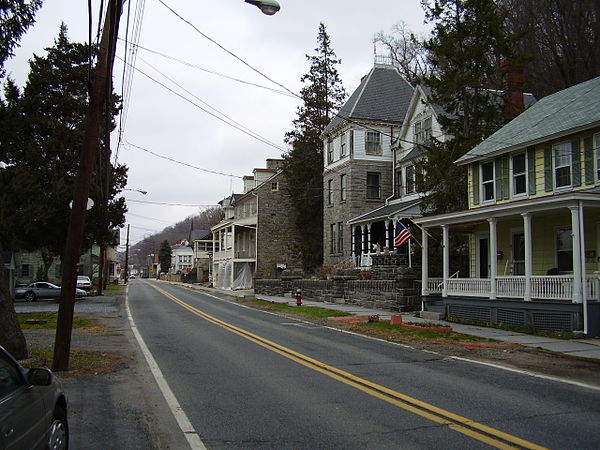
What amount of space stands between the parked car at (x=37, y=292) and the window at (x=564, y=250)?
30840mm

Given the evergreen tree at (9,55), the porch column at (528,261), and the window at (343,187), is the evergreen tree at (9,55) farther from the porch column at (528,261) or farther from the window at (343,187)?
the window at (343,187)

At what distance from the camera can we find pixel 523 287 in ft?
58.6

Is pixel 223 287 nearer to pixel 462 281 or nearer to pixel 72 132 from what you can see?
pixel 72 132

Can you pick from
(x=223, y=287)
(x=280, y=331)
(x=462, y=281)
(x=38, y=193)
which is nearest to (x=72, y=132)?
(x=38, y=193)

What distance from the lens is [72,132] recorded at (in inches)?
1222

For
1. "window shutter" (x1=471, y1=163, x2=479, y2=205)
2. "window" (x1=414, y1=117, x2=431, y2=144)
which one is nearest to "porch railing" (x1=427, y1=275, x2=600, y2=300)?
"window shutter" (x1=471, y1=163, x2=479, y2=205)

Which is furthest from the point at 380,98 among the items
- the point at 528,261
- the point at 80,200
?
the point at 80,200

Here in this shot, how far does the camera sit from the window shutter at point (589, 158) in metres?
18.2

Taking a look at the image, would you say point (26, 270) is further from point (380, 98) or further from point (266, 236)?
point (380, 98)

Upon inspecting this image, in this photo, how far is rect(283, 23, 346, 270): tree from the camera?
4856 centimetres

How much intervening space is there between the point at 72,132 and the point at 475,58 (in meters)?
21.7

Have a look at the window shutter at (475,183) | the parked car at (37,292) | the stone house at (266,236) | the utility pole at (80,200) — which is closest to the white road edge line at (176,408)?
the utility pole at (80,200)

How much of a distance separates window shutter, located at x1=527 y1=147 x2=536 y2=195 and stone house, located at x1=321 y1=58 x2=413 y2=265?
16689 millimetres

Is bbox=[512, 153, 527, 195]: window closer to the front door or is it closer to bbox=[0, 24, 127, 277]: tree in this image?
the front door
